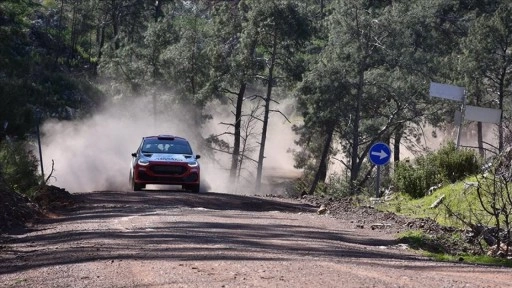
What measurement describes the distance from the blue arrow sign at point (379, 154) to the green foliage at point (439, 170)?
763mm

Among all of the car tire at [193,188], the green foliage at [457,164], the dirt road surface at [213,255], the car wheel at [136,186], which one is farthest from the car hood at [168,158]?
the green foliage at [457,164]

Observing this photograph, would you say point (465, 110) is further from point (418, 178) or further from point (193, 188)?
point (193, 188)

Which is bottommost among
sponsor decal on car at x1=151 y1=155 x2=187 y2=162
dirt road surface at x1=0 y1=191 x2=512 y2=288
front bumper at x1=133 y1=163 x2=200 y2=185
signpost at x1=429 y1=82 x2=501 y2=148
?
dirt road surface at x1=0 y1=191 x2=512 y2=288

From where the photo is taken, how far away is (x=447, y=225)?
2055 centimetres

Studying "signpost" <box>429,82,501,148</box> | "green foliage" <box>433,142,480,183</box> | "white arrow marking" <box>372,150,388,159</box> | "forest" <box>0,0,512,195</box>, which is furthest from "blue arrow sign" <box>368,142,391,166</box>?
"forest" <box>0,0,512,195</box>

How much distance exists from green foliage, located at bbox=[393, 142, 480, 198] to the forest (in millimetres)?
8729

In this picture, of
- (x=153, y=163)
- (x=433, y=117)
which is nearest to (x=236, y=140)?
(x=433, y=117)

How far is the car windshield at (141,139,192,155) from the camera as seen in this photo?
1192 inches

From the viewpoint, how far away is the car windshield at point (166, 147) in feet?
99.3

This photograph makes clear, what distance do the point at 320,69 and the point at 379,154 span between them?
2129 cm

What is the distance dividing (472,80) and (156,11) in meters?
30.8

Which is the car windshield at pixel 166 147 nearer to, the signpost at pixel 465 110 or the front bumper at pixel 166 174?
the front bumper at pixel 166 174

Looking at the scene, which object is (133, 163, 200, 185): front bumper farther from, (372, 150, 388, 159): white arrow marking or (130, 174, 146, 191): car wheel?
(372, 150, 388, 159): white arrow marking

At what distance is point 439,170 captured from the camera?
28.1 meters
